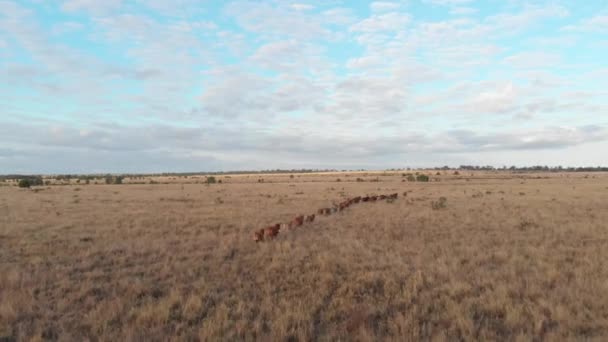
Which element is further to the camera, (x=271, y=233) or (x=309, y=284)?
(x=271, y=233)

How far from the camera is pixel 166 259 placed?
36.6ft

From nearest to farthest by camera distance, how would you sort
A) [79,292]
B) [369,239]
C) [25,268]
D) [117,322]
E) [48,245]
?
[117,322] < [79,292] < [25,268] < [48,245] < [369,239]

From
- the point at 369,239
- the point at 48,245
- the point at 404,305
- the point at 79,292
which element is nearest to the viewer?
the point at 404,305

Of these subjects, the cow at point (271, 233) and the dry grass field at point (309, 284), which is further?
the cow at point (271, 233)

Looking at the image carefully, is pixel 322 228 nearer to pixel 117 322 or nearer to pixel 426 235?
pixel 426 235

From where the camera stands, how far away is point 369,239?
46.1 feet

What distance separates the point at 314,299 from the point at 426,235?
26.4ft

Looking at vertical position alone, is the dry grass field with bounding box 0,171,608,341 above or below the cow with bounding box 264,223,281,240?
below

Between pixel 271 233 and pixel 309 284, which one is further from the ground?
pixel 271 233

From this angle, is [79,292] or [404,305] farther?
[79,292]

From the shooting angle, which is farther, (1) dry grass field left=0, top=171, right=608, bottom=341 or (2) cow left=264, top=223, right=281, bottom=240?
(2) cow left=264, top=223, right=281, bottom=240

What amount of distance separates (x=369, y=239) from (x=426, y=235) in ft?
6.82

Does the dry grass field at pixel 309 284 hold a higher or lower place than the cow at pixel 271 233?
lower

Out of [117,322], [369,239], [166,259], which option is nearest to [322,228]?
[369,239]
